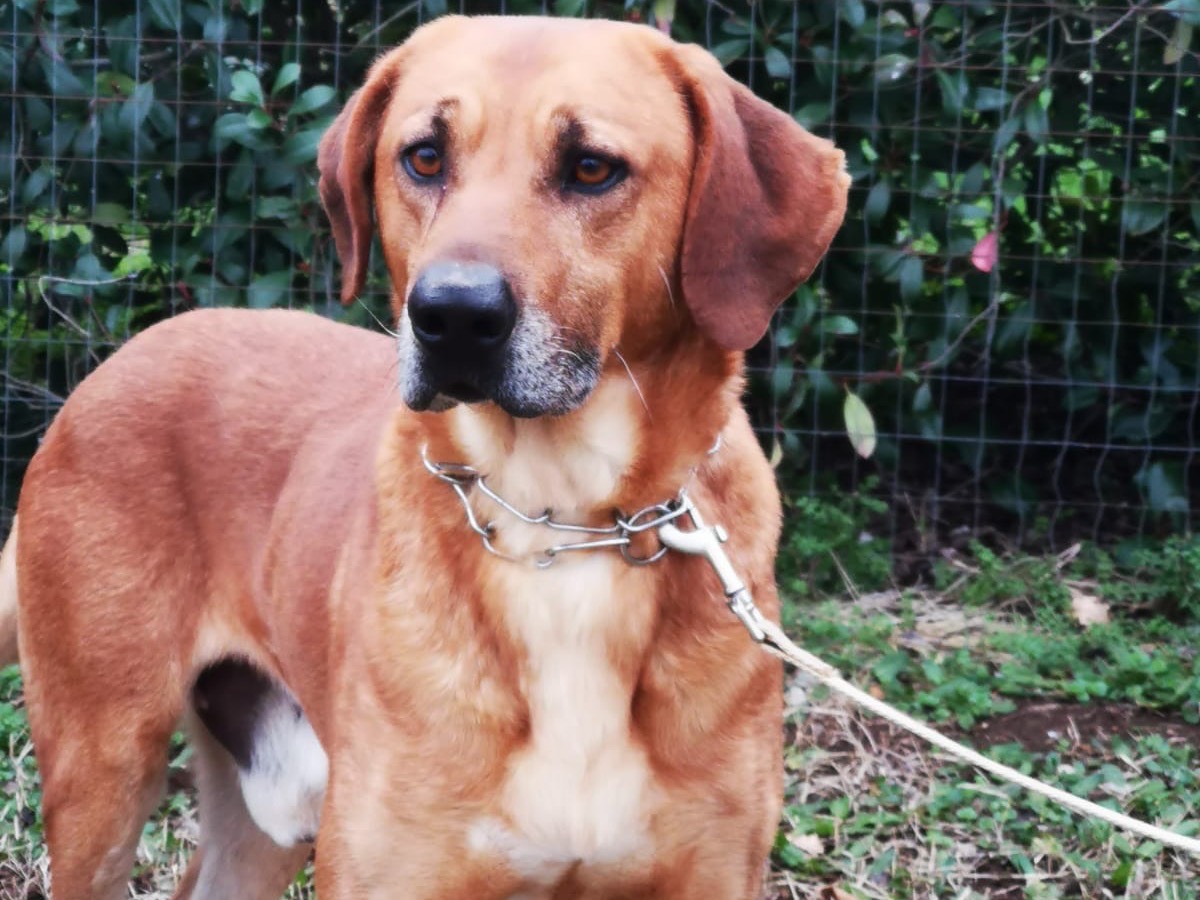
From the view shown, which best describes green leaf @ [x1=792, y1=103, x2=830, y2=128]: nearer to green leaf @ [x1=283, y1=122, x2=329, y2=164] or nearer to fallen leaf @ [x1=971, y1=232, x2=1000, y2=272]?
fallen leaf @ [x1=971, y1=232, x2=1000, y2=272]

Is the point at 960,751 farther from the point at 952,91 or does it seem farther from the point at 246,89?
the point at 246,89

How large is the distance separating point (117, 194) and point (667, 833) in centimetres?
354

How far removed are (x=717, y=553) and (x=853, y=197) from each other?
299 centimetres

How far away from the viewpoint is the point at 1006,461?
238 inches

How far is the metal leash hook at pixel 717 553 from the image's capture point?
2.62m

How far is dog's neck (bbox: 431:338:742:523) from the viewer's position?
276 cm

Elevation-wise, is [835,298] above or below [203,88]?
below

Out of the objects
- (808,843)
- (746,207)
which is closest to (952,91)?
(808,843)

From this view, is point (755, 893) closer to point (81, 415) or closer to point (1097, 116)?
point (81, 415)

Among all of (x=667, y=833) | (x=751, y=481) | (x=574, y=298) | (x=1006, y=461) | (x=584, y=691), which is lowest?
(x=1006, y=461)

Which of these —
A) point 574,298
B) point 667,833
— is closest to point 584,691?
point 667,833

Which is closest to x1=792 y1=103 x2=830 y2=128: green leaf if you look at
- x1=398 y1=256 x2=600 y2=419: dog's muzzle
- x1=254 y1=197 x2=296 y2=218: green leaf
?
x1=254 y1=197 x2=296 y2=218: green leaf

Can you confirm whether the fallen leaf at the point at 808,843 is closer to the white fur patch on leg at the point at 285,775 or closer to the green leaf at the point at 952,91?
the white fur patch on leg at the point at 285,775

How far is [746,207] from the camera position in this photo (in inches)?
108
